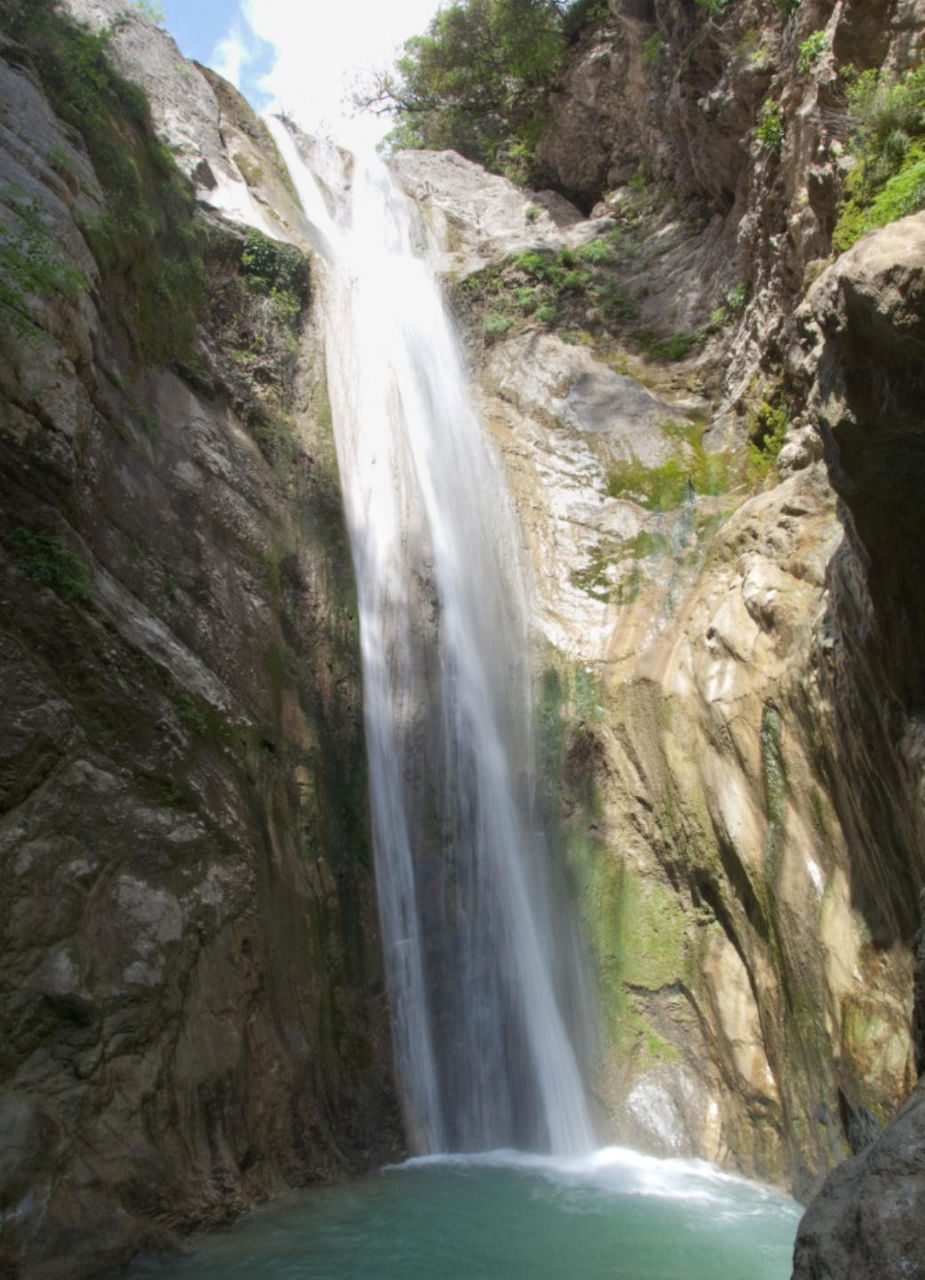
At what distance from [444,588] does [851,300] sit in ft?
25.5

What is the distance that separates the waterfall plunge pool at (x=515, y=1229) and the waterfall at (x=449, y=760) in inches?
37.0

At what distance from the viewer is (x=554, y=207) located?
850 inches

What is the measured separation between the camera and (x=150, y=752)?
301 inches

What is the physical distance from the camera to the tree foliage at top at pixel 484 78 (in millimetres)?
22188

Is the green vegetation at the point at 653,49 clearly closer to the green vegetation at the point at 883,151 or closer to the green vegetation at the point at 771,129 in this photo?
the green vegetation at the point at 771,129

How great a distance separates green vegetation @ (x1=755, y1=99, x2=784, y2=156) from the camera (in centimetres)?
1192

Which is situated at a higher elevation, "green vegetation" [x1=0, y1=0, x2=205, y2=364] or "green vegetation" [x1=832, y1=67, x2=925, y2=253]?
"green vegetation" [x1=0, y1=0, x2=205, y2=364]

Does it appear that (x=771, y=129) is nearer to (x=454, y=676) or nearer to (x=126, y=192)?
(x=454, y=676)

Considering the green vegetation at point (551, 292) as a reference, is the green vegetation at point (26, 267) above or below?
below

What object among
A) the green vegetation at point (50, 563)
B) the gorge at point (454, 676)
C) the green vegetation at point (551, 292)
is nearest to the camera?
the gorge at point (454, 676)

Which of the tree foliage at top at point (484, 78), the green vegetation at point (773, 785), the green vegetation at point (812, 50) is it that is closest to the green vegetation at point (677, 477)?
the green vegetation at point (812, 50)

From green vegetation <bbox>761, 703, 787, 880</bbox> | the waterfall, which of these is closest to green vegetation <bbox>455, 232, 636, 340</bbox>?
the waterfall

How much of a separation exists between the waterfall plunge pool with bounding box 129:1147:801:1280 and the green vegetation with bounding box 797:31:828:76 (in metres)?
11.1

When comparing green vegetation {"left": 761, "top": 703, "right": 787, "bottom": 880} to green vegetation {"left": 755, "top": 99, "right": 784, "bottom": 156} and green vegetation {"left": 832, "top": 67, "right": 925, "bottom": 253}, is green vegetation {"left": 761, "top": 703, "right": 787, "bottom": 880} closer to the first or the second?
green vegetation {"left": 832, "top": 67, "right": 925, "bottom": 253}
